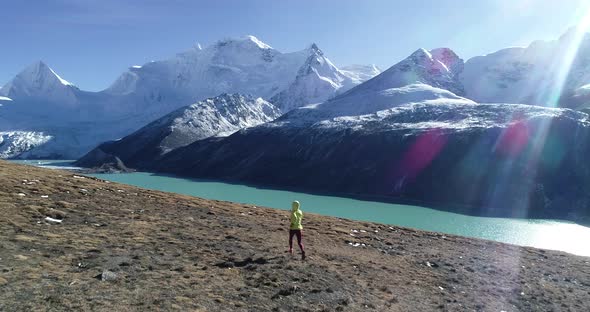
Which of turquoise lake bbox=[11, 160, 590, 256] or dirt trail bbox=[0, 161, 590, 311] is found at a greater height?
turquoise lake bbox=[11, 160, 590, 256]

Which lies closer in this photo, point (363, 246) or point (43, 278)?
point (43, 278)

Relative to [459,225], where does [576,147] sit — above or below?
above

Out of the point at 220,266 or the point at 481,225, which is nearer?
the point at 220,266

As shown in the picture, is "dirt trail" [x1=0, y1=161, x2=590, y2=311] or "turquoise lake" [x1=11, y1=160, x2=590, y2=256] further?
"turquoise lake" [x1=11, y1=160, x2=590, y2=256]

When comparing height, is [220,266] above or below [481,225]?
below

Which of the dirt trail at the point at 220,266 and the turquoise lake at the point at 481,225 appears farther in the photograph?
the turquoise lake at the point at 481,225

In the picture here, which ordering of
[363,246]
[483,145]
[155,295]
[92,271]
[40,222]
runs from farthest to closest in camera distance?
[483,145] < [363,246] < [40,222] < [92,271] < [155,295]

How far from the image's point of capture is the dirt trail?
659 inches

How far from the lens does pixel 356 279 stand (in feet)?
73.0

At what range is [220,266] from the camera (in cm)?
2138

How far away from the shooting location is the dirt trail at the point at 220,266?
54.9 ft

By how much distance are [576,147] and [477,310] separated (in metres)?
178

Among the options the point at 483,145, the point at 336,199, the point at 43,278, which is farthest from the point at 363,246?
the point at 483,145

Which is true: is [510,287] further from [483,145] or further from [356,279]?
[483,145]
